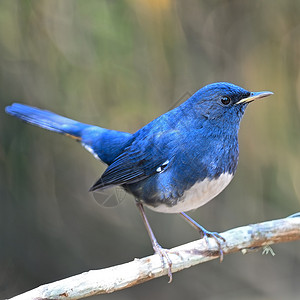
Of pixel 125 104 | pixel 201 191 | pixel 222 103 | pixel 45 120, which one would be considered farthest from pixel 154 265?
pixel 125 104

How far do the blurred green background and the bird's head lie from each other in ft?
4.92

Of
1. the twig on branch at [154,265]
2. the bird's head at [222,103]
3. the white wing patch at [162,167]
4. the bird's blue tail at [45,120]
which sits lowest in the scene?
the twig on branch at [154,265]

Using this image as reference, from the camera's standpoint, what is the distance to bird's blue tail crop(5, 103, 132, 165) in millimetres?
3752

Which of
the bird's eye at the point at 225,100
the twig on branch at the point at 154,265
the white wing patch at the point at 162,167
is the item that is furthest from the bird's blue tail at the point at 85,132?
the twig on branch at the point at 154,265

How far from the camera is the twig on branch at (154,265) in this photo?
8.70 feet

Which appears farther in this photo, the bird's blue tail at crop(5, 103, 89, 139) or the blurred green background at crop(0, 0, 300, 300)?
the blurred green background at crop(0, 0, 300, 300)

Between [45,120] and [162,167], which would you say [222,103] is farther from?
[45,120]

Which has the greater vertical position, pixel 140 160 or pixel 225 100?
pixel 225 100

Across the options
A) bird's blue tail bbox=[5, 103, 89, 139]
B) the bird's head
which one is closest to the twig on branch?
the bird's head

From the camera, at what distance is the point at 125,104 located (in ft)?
16.0

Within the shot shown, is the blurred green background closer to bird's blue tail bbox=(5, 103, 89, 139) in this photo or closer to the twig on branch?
bird's blue tail bbox=(5, 103, 89, 139)

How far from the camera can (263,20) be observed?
4.95 m

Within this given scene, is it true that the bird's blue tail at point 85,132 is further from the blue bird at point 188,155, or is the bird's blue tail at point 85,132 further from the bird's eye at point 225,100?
the bird's eye at point 225,100

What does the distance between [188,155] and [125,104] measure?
1.93 meters
